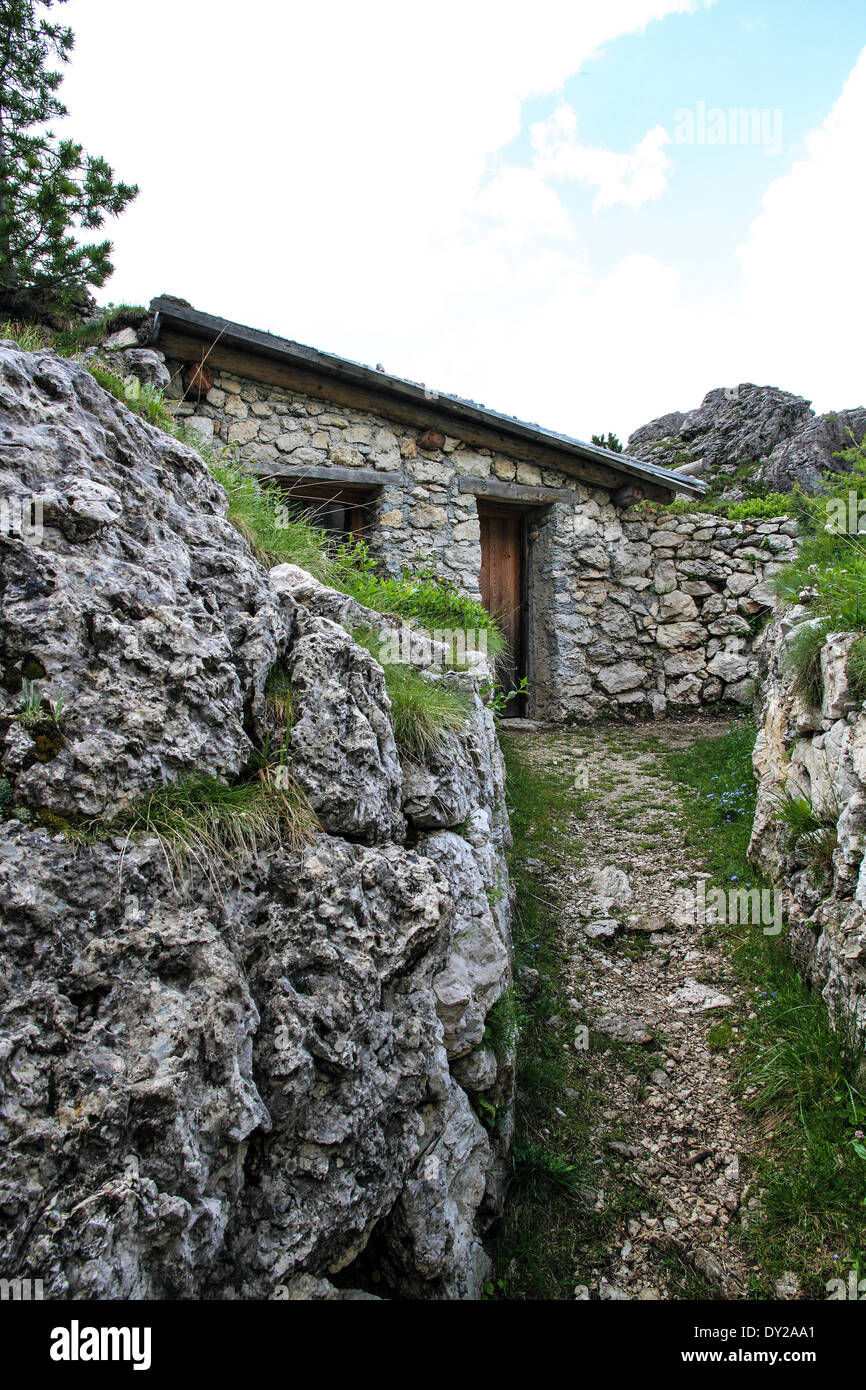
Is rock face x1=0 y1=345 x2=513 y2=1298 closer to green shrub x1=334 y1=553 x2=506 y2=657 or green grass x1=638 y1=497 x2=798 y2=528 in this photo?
green shrub x1=334 y1=553 x2=506 y2=657

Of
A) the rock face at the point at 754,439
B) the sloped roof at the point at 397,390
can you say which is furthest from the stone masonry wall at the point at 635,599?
the rock face at the point at 754,439

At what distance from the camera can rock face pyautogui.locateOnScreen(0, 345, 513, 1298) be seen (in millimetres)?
1559

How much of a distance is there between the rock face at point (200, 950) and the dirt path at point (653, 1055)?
600 millimetres

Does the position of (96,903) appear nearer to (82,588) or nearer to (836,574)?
(82,588)

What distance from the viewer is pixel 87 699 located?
79.4 inches

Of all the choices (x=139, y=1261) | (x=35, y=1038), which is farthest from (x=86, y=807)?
(x=139, y=1261)

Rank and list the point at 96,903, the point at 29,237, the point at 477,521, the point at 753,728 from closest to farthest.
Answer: the point at 96,903 < the point at 29,237 < the point at 753,728 < the point at 477,521

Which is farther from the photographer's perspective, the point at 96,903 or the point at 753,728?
the point at 753,728

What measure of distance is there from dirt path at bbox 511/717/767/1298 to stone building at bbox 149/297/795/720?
11.1 feet

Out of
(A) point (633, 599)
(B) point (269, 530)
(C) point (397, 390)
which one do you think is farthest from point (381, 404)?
(B) point (269, 530)

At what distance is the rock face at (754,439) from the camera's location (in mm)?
12070
